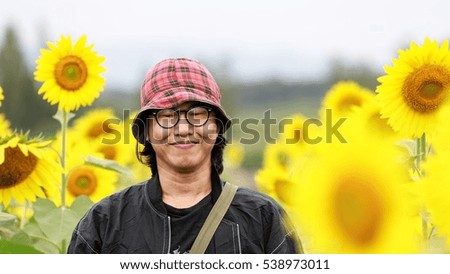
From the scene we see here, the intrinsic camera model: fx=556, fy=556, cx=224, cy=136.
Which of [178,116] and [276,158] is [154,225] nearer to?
[178,116]

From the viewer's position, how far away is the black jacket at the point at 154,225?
88 centimetres

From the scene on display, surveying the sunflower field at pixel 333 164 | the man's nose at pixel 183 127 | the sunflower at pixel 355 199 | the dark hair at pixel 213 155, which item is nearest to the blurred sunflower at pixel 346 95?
the sunflower field at pixel 333 164

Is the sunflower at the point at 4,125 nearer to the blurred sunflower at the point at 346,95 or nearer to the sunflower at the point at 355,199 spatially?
the blurred sunflower at the point at 346,95

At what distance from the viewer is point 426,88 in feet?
1.91

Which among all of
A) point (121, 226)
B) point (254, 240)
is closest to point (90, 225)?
point (121, 226)

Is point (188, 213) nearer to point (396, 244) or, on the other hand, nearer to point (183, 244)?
point (183, 244)

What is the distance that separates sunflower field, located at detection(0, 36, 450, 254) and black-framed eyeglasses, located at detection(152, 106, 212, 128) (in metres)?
0.16

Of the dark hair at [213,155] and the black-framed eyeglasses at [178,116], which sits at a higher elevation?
the black-framed eyeglasses at [178,116]

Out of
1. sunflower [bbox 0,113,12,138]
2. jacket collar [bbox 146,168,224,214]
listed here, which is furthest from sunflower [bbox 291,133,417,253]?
sunflower [bbox 0,113,12,138]

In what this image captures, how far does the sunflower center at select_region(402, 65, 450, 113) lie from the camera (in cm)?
54

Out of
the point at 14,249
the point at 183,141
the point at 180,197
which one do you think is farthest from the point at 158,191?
the point at 14,249

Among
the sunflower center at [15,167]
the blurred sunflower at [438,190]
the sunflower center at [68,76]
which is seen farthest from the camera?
the sunflower center at [68,76]

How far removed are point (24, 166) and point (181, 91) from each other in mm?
411

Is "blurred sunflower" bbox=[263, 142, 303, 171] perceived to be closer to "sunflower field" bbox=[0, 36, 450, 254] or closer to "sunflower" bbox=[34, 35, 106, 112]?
"sunflower field" bbox=[0, 36, 450, 254]
